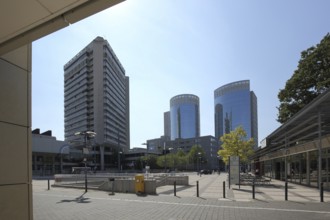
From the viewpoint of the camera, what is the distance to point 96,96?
5851 inches

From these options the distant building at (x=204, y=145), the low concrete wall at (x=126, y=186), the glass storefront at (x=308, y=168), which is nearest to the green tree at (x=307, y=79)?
the glass storefront at (x=308, y=168)

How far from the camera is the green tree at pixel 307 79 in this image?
3431 cm

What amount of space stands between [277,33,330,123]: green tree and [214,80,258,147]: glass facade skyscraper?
101347 mm

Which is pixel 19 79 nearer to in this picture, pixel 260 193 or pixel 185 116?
pixel 260 193

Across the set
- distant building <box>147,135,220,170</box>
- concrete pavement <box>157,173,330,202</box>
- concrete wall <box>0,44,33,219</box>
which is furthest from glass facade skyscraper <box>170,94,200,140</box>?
concrete wall <box>0,44,33,219</box>

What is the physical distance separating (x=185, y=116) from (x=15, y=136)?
182 metres

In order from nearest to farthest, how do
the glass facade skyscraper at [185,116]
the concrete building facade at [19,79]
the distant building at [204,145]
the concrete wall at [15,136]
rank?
the concrete building facade at [19,79] → the concrete wall at [15,136] → the distant building at [204,145] → the glass facade skyscraper at [185,116]

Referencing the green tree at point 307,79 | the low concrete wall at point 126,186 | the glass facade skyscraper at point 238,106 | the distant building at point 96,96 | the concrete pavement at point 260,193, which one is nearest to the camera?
the concrete pavement at point 260,193

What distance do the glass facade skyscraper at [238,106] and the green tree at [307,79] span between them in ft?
333

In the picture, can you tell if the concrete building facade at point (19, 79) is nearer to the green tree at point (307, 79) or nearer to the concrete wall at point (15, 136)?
the concrete wall at point (15, 136)

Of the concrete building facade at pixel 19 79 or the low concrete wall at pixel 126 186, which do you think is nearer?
the concrete building facade at pixel 19 79

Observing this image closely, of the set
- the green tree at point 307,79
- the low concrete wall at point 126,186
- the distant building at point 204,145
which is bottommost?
the distant building at point 204,145

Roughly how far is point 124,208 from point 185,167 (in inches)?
4818

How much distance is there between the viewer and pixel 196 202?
670 inches
